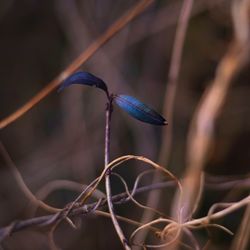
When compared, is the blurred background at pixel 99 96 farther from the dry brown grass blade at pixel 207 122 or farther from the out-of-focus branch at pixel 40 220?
the out-of-focus branch at pixel 40 220

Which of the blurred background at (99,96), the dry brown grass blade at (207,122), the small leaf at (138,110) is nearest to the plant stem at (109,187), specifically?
the small leaf at (138,110)

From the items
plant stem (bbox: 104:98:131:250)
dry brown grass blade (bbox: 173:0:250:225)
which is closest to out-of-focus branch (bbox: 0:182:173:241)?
plant stem (bbox: 104:98:131:250)

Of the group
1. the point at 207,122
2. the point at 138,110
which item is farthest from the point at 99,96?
the point at 138,110

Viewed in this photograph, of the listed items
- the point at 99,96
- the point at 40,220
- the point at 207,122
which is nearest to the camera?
the point at 40,220

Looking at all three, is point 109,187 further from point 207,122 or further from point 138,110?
point 207,122

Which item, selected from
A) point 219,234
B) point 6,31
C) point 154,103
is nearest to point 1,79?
point 6,31

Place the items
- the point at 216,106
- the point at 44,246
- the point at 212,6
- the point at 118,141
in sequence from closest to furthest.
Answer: the point at 216,106, the point at 44,246, the point at 212,6, the point at 118,141

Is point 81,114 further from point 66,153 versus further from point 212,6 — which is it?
point 212,6

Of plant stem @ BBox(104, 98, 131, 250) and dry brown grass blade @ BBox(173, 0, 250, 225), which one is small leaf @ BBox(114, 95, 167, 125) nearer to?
plant stem @ BBox(104, 98, 131, 250)
